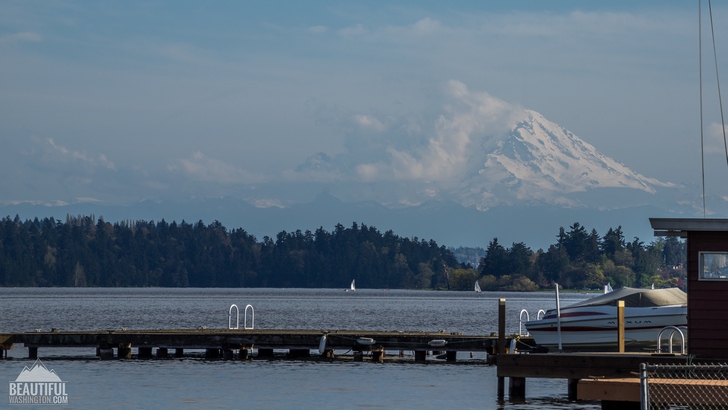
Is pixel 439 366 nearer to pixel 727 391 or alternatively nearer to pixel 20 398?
pixel 20 398

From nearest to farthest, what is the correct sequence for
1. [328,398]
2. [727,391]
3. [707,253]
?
[727,391] < [707,253] < [328,398]

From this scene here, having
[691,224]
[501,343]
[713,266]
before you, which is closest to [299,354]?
[501,343]

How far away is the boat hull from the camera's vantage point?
47156 millimetres

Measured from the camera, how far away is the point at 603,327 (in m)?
48.0

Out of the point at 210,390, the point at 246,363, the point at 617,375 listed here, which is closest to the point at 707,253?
the point at 617,375

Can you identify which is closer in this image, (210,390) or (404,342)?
(210,390)

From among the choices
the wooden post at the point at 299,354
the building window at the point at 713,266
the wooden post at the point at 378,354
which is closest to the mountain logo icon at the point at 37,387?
the wooden post at the point at 299,354

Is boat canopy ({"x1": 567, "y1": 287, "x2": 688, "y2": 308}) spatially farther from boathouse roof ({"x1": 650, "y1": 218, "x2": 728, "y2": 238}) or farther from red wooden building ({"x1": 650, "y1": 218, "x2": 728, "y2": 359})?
boathouse roof ({"x1": 650, "y1": 218, "x2": 728, "y2": 238})

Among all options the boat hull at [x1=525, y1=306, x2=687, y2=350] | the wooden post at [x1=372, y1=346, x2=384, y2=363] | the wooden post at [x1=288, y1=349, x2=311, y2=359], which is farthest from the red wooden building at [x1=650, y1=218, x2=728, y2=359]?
the wooden post at [x1=288, y1=349, x2=311, y2=359]

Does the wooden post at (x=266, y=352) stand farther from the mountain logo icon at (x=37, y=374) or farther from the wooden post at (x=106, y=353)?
the mountain logo icon at (x=37, y=374)

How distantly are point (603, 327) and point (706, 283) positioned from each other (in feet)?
57.4

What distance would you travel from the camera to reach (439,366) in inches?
2146

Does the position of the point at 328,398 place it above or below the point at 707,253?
below

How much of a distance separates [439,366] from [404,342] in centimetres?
208
